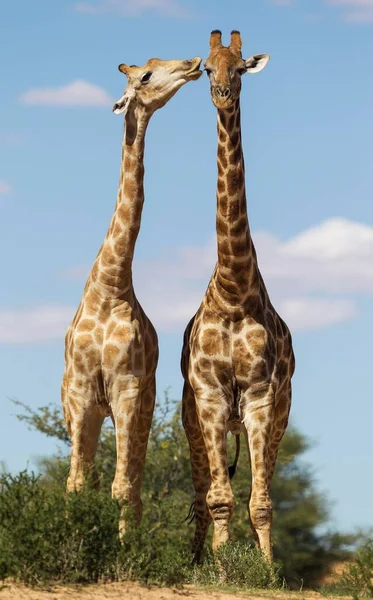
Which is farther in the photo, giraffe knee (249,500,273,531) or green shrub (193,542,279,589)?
giraffe knee (249,500,273,531)

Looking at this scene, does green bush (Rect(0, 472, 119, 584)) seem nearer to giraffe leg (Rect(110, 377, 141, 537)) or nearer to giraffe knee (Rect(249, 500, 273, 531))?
giraffe leg (Rect(110, 377, 141, 537))

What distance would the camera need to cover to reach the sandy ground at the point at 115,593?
38.2ft

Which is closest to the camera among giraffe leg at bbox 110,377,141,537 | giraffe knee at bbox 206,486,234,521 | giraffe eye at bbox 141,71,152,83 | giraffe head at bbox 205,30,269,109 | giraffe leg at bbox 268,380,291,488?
giraffe leg at bbox 110,377,141,537

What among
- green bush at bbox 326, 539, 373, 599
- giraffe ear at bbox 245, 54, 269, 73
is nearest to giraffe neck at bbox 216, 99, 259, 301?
giraffe ear at bbox 245, 54, 269, 73

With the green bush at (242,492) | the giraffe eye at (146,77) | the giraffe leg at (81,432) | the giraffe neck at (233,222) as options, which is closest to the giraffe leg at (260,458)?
the giraffe neck at (233,222)

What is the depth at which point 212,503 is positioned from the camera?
1508 centimetres

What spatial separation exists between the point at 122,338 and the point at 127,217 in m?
1.66

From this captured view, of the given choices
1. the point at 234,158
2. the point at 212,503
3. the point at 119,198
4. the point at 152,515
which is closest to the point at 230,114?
the point at 234,158

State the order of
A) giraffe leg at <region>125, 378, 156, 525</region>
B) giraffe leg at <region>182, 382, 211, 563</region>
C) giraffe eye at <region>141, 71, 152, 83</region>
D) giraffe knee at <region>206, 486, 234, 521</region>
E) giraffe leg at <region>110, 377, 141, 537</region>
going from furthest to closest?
giraffe leg at <region>182, 382, 211, 563</region>
giraffe leg at <region>125, 378, 156, 525</region>
giraffe eye at <region>141, 71, 152, 83</region>
giraffe knee at <region>206, 486, 234, 521</region>
giraffe leg at <region>110, 377, 141, 537</region>

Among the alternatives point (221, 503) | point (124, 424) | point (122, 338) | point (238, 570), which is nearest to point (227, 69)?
point (122, 338)

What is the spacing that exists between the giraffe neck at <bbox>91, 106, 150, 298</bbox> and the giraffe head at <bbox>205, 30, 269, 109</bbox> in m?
1.07

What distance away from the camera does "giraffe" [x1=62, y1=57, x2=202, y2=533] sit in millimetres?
15023

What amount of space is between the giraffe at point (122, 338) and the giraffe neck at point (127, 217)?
0.04 feet

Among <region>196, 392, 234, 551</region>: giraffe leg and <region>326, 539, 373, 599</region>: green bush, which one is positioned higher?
<region>196, 392, 234, 551</region>: giraffe leg
